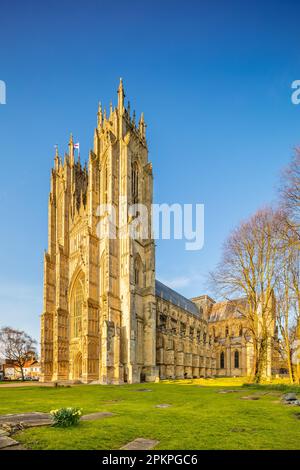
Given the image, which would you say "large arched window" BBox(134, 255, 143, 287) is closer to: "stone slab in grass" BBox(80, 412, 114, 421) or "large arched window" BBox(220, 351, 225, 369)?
"stone slab in grass" BBox(80, 412, 114, 421)

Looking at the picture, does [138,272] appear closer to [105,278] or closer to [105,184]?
[105,278]

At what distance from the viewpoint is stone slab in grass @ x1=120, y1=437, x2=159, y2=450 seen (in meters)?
7.50

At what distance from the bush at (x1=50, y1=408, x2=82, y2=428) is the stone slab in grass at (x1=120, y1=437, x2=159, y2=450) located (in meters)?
2.17

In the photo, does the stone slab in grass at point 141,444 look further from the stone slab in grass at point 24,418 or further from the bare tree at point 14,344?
the bare tree at point 14,344


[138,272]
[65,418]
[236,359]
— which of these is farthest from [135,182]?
[236,359]

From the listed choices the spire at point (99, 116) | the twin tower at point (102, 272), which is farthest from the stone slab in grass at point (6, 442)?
the spire at point (99, 116)

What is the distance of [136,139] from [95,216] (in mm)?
14929

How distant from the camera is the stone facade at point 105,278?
42.1m

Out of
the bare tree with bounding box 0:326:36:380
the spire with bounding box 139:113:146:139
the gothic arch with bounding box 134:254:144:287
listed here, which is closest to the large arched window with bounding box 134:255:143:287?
the gothic arch with bounding box 134:254:144:287

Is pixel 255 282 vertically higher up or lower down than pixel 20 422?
higher up
